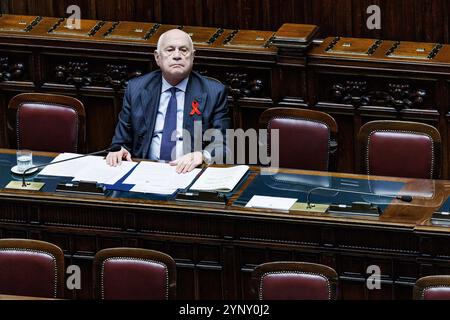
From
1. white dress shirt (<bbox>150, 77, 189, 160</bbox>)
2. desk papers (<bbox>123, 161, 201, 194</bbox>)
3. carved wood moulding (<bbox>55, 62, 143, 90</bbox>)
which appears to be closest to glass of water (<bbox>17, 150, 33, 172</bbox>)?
desk papers (<bbox>123, 161, 201, 194</bbox>)

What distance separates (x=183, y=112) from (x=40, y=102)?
1067 millimetres

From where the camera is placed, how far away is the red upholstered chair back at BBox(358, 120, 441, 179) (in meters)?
9.22

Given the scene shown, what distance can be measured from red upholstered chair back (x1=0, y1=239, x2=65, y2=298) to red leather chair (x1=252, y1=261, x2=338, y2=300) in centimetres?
115

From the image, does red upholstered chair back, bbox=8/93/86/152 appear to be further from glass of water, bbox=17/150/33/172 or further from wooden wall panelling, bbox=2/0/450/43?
wooden wall panelling, bbox=2/0/450/43

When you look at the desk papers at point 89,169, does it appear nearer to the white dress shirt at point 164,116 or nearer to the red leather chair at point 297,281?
the white dress shirt at point 164,116

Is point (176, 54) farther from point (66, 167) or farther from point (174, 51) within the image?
point (66, 167)

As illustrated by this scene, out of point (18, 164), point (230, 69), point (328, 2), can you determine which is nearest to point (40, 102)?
point (18, 164)

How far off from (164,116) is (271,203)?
1.22 m

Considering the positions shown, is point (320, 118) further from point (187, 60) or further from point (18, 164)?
point (18, 164)

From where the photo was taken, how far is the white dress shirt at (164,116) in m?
9.57

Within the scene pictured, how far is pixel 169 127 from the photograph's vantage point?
→ 31.5 ft

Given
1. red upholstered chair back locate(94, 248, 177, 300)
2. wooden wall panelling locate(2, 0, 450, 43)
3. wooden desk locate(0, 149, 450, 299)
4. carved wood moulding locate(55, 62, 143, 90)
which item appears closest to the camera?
red upholstered chair back locate(94, 248, 177, 300)

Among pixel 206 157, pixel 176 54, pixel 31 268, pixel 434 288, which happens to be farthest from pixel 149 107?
pixel 434 288

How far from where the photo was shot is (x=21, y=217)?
910 cm
